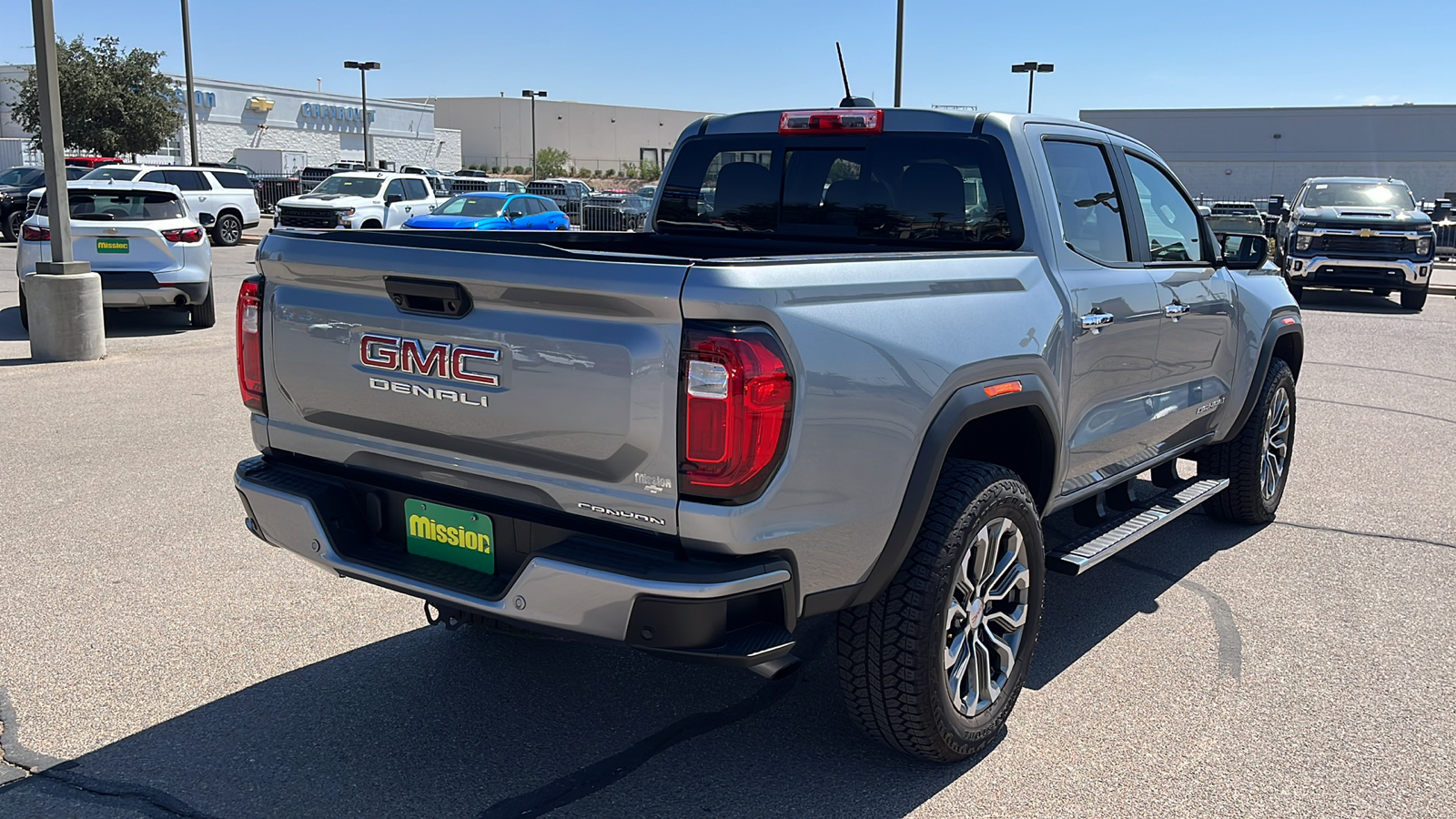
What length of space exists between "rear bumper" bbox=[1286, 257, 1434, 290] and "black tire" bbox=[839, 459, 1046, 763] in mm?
17276

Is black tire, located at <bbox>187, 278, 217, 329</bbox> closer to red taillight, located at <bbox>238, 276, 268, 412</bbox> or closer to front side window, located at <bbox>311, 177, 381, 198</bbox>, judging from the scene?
red taillight, located at <bbox>238, 276, 268, 412</bbox>

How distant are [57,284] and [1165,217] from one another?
30.8ft

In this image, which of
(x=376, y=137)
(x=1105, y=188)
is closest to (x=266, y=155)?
(x=376, y=137)

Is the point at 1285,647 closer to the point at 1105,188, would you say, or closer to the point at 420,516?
the point at 1105,188

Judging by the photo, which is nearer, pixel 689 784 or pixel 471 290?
pixel 471 290

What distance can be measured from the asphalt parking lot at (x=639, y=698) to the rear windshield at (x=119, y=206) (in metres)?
7.19

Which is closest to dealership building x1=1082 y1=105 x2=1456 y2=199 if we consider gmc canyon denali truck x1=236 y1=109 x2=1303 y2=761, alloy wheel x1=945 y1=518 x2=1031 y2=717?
gmc canyon denali truck x1=236 y1=109 x2=1303 y2=761

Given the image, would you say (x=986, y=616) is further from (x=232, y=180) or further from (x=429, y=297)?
(x=232, y=180)

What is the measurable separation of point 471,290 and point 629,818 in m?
1.47

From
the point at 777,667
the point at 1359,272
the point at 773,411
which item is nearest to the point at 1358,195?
the point at 1359,272

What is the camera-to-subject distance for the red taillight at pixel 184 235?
41.1ft

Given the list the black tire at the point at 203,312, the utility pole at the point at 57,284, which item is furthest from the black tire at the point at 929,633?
the black tire at the point at 203,312

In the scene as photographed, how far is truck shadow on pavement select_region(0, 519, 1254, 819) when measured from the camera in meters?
3.27

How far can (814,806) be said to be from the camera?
3.29 m
